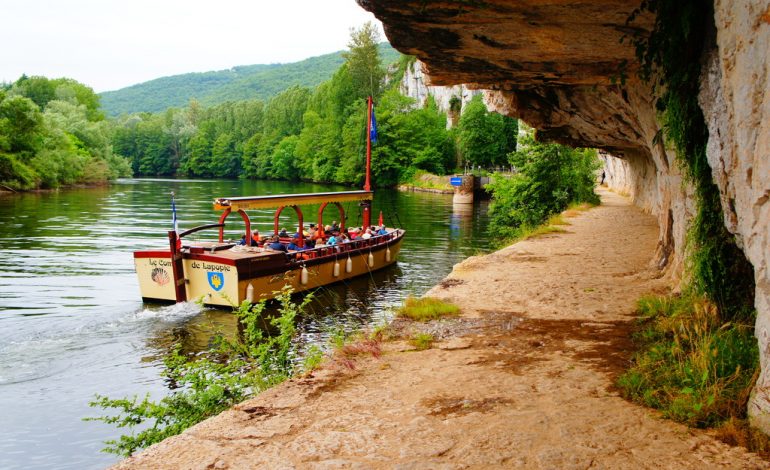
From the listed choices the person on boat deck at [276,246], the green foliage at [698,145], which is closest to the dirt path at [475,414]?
the green foliage at [698,145]

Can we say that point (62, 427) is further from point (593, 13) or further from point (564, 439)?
point (593, 13)

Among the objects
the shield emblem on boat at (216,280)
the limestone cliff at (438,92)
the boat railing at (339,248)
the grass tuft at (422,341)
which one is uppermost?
the limestone cliff at (438,92)

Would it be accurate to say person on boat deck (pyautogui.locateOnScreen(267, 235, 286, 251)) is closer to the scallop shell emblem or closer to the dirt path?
the scallop shell emblem

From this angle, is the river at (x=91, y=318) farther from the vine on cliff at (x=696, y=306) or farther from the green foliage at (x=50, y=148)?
the green foliage at (x=50, y=148)

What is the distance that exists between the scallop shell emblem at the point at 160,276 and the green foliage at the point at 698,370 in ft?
40.1

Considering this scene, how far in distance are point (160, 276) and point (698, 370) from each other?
13.7m

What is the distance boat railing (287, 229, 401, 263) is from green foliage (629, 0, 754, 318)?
1191 centimetres

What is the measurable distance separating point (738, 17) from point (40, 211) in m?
40.4

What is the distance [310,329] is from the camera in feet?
47.0

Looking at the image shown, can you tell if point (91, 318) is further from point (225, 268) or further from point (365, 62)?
point (365, 62)

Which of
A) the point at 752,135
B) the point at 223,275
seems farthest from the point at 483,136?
the point at 752,135

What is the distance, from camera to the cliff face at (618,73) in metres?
4.80

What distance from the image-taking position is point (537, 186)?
97.5 feet

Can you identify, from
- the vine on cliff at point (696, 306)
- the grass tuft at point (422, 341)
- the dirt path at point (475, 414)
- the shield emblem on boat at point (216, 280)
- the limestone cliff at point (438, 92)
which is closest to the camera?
the dirt path at point (475, 414)
